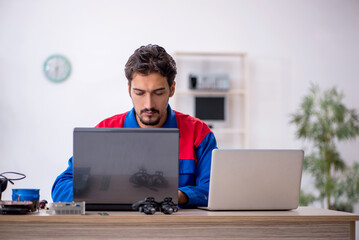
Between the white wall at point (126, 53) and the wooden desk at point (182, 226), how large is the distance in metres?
3.32

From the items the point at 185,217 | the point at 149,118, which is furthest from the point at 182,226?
the point at 149,118

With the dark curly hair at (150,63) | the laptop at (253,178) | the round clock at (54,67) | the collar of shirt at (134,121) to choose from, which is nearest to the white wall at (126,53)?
the round clock at (54,67)

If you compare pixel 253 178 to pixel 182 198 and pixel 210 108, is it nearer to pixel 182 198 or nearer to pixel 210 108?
pixel 182 198

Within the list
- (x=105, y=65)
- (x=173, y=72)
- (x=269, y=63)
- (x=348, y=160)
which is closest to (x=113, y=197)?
(x=173, y=72)

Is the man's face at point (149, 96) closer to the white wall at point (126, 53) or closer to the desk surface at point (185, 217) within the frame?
the desk surface at point (185, 217)

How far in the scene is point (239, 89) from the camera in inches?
198

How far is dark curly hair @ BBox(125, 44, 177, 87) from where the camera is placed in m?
2.21

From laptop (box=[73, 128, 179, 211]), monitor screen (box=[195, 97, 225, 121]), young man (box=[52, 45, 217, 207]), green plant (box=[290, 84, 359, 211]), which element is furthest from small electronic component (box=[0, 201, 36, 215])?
green plant (box=[290, 84, 359, 211])

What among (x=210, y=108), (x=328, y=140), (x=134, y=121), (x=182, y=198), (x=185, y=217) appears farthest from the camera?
(x=210, y=108)

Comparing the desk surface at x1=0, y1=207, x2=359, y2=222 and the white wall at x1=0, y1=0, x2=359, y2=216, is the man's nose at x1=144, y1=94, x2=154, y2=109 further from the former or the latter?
the white wall at x1=0, y1=0, x2=359, y2=216

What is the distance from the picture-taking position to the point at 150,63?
2.23m

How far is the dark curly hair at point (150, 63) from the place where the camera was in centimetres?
221

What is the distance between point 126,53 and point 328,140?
223 centimetres

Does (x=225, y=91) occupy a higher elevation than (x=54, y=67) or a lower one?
lower
